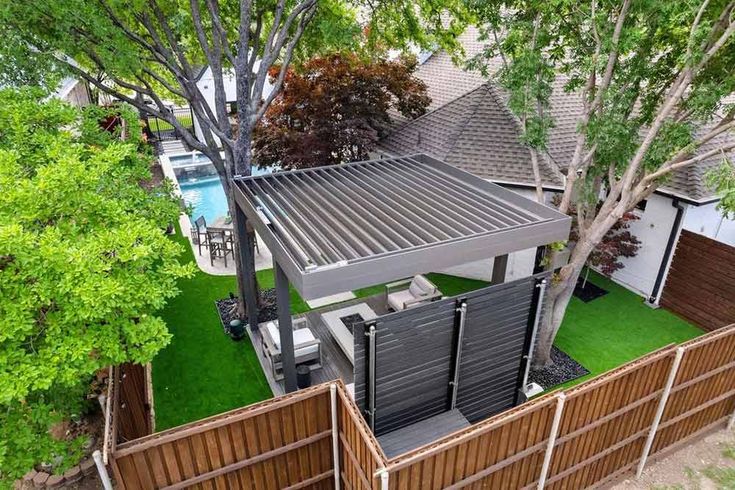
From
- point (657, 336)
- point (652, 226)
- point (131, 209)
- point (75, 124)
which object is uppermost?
point (75, 124)

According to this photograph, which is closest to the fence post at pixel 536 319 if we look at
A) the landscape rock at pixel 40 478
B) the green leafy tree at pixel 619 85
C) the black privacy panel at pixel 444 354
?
the black privacy panel at pixel 444 354

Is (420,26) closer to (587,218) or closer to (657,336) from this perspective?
(587,218)

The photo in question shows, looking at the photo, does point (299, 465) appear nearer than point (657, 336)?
Yes

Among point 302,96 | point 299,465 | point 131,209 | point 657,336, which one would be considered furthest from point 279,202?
point 657,336

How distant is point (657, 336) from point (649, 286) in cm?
178

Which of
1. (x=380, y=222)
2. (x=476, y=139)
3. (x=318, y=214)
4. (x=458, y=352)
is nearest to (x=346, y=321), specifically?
(x=318, y=214)

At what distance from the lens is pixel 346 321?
1018cm

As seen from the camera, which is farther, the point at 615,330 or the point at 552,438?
the point at 615,330

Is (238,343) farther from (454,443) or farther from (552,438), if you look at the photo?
(552,438)

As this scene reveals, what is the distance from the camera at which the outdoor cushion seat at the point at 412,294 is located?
10.9m

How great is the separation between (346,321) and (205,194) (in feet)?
43.7

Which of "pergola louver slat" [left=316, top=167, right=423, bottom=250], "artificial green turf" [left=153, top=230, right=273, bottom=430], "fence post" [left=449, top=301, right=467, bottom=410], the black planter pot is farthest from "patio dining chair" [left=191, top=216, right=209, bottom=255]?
"fence post" [left=449, top=301, right=467, bottom=410]

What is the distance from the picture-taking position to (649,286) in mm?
12031

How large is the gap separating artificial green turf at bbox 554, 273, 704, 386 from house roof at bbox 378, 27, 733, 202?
114 inches
